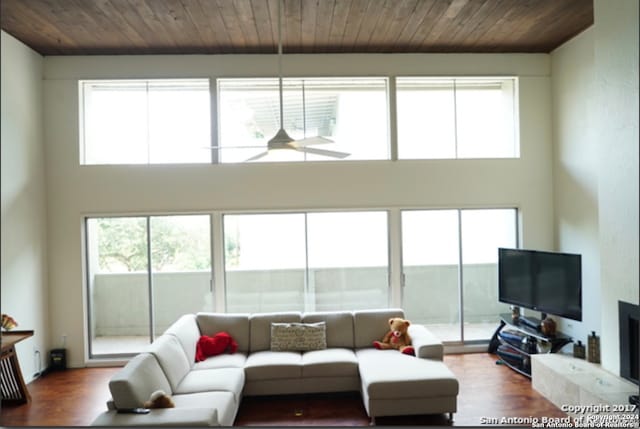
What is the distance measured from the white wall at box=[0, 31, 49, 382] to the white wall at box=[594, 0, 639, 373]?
19.5 feet

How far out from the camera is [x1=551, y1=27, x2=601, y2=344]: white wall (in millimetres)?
5020

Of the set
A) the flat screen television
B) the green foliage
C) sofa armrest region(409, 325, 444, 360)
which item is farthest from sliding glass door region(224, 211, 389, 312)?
the flat screen television

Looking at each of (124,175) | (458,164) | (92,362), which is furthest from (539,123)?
(92,362)

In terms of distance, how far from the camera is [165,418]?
3008 mm

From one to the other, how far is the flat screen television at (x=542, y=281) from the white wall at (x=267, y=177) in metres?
0.74

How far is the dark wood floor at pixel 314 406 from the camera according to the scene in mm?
3967

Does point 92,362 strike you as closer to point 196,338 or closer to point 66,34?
point 196,338

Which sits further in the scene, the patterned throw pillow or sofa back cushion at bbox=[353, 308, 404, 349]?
sofa back cushion at bbox=[353, 308, 404, 349]

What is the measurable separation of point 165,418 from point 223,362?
143 centimetres

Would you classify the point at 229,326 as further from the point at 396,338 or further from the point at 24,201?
the point at 24,201

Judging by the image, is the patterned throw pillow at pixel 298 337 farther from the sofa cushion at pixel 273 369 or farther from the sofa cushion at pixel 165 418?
the sofa cushion at pixel 165 418

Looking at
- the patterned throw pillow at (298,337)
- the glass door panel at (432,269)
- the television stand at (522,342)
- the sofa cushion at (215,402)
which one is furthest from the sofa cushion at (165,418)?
the television stand at (522,342)

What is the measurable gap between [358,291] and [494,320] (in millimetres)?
1858

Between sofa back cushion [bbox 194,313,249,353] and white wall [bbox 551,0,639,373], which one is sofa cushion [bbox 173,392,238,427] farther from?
white wall [bbox 551,0,639,373]
